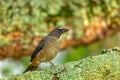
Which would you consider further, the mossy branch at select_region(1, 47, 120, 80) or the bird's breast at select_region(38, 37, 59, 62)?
the bird's breast at select_region(38, 37, 59, 62)

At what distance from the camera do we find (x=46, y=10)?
356 inches

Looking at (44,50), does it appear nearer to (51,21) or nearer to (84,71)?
(84,71)

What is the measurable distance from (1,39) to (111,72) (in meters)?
3.74

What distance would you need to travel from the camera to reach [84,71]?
5.00 metres

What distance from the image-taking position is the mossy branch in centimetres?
496

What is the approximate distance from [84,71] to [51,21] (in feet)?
13.9

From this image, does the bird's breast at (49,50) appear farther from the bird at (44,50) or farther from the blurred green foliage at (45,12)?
the blurred green foliage at (45,12)

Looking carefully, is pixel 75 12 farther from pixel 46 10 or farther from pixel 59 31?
pixel 59 31

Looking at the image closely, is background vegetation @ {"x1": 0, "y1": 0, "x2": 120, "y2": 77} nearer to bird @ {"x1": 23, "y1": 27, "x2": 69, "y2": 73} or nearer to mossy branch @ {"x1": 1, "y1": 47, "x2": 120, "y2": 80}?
bird @ {"x1": 23, "y1": 27, "x2": 69, "y2": 73}

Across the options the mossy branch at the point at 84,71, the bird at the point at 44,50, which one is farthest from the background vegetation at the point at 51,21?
the mossy branch at the point at 84,71

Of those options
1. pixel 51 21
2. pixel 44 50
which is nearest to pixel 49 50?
pixel 44 50

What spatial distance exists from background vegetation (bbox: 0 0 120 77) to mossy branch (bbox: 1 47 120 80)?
3.56m

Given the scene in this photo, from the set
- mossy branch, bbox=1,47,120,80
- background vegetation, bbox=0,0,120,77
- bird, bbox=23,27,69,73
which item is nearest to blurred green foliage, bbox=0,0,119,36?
background vegetation, bbox=0,0,120,77

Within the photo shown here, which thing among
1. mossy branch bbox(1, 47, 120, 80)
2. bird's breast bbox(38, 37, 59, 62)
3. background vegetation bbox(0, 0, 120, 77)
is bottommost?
mossy branch bbox(1, 47, 120, 80)
